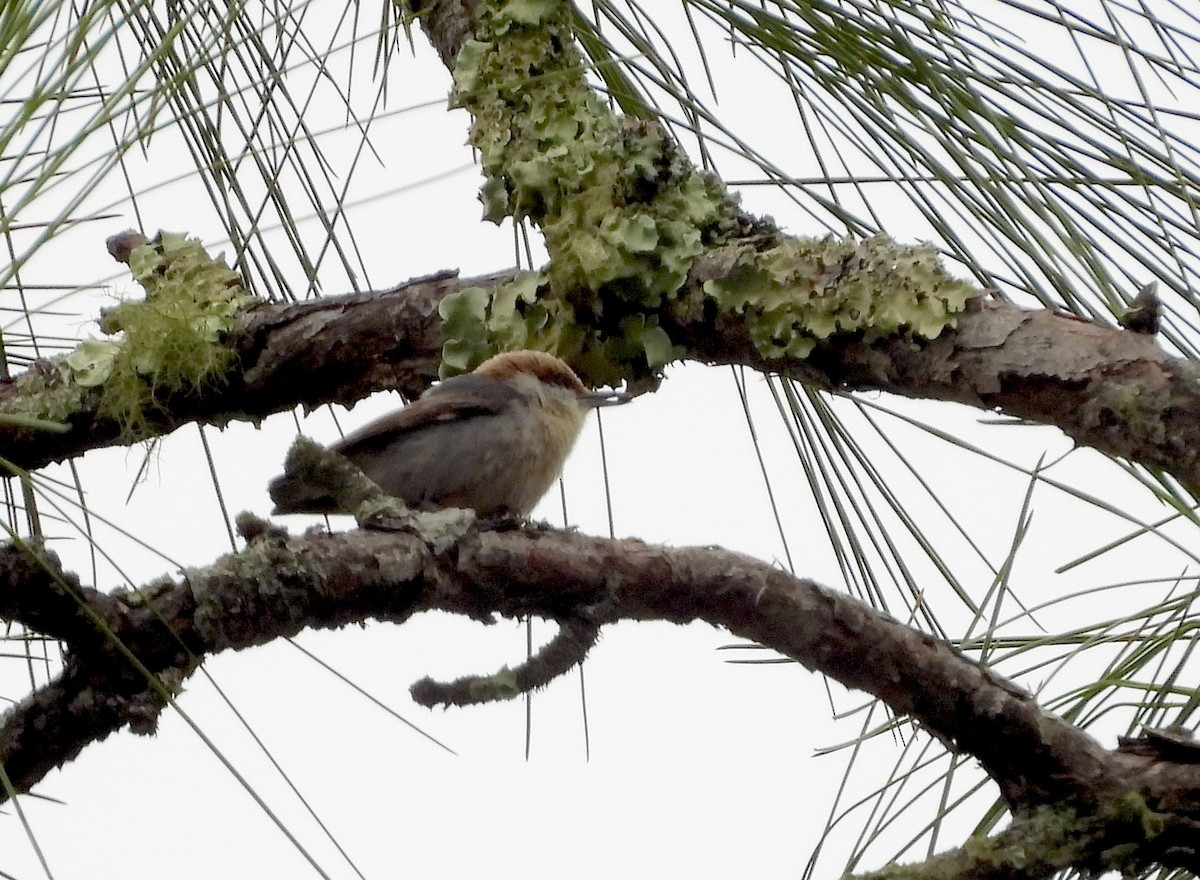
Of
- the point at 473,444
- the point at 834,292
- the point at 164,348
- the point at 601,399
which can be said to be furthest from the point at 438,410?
the point at 834,292

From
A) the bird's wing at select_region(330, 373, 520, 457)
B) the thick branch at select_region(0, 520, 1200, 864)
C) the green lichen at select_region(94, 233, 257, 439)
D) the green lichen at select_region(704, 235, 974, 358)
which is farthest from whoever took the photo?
the bird's wing at select_region(330, 373, 520, 457)

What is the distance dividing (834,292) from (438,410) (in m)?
0.75

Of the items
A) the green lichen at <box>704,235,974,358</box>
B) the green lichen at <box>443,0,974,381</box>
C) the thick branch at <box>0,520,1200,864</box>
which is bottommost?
the thick branch at <box>0,520,1200,864</box>

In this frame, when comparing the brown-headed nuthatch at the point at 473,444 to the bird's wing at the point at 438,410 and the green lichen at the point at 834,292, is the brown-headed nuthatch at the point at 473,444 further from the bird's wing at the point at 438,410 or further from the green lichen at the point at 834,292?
the green lichen at the point at 834,292

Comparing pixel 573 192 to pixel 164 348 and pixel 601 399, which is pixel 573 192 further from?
pixel 164 348

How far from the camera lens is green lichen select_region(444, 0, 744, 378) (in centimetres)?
163

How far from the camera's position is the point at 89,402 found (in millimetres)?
1797

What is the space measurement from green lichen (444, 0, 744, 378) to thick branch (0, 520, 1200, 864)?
42cm

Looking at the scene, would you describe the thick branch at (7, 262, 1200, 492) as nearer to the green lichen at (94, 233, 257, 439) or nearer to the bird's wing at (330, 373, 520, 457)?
the green lichen at (94, 233, 257, 439)

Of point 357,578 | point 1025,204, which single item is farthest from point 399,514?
point 1025,204

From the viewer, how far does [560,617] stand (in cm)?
129

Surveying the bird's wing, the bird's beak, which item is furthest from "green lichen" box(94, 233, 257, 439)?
the bird's beak

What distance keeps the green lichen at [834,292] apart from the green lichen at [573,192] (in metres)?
0.10

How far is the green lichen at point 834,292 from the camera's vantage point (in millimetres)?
1375
